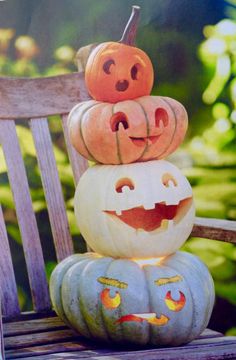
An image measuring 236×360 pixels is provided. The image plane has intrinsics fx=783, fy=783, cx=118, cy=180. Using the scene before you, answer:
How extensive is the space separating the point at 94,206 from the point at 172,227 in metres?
0.17

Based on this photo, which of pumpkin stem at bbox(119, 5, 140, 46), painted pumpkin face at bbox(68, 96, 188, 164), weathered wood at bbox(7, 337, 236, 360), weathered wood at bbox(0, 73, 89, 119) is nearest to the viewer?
weathered wood at bbox(7, 337, 236, 360)

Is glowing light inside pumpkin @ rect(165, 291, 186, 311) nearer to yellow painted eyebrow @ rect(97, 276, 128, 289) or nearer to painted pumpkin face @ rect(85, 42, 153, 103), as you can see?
yellow painted eyebrow @ rect(97, 276, 128, 289)

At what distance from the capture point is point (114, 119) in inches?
65.1

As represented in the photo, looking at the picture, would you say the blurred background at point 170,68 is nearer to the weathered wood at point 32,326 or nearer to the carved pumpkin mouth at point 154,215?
the weathered wood at point 32,326

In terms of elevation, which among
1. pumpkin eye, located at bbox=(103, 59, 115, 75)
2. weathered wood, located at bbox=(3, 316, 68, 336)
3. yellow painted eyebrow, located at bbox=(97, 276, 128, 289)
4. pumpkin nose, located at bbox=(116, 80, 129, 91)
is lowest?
weathered wood, located at bbox=(3, 316, 68, 336)

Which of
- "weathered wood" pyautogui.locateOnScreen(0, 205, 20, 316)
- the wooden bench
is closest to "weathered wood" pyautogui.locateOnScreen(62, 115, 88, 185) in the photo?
the wooden bench

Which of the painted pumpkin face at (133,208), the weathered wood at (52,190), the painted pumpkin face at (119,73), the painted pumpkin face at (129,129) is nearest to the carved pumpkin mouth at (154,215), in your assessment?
the painted pumpkin face at (133,208)

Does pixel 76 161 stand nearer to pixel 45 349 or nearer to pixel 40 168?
pixel 40 168

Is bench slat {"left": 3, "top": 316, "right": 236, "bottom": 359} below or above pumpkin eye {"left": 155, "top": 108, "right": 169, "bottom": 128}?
below

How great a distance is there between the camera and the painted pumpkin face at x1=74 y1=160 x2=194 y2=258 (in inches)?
64.8

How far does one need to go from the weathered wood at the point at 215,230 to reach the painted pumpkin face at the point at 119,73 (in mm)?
373

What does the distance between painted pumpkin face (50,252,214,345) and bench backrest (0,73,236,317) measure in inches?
10.5

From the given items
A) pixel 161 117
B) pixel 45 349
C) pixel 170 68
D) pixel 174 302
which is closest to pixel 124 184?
pixel 161 117

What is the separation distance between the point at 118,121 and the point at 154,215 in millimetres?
225
